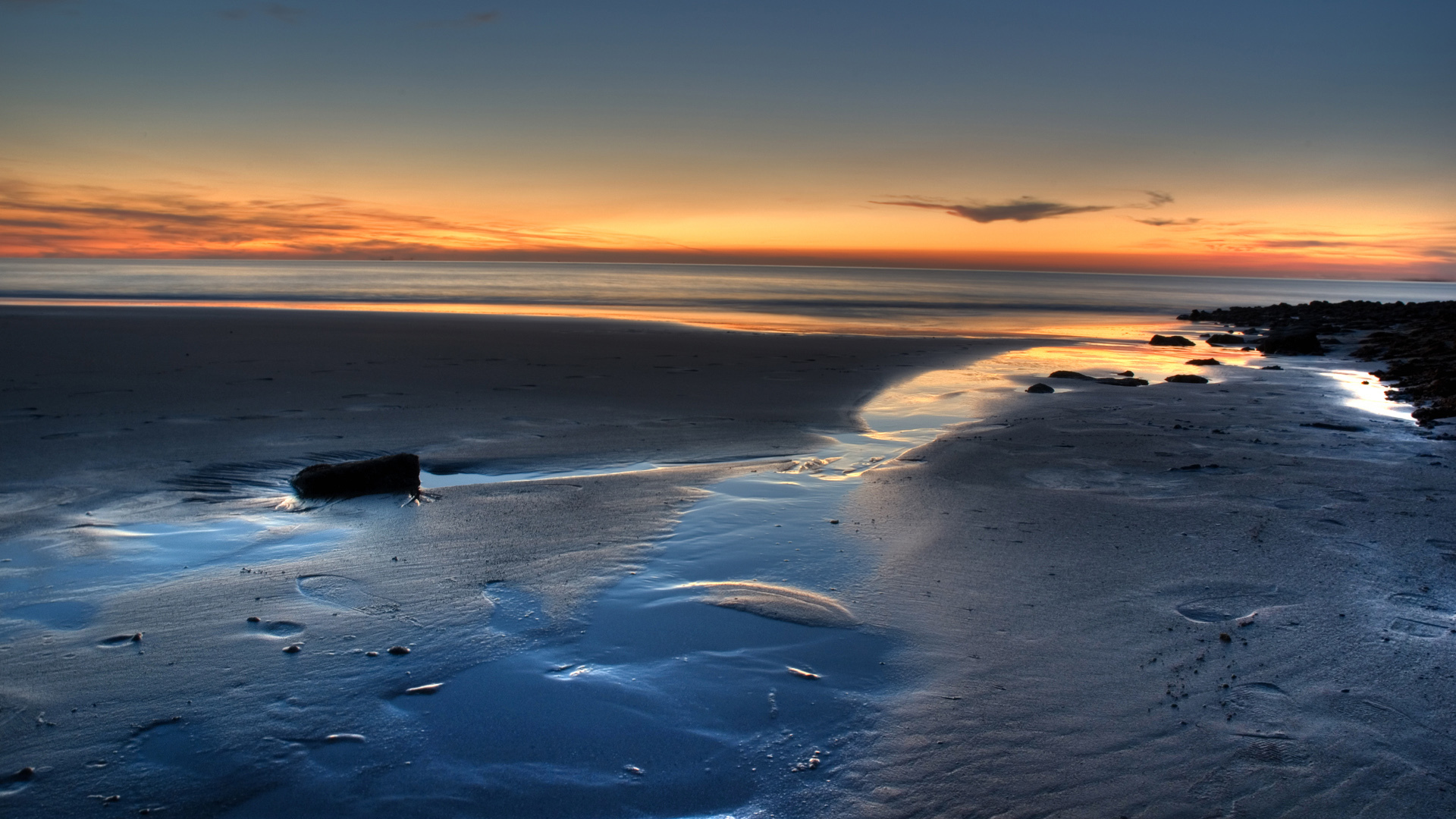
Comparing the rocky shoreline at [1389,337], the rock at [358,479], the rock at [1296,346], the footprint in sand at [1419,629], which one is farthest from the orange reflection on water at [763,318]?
the footprint in sand at [1419,629]

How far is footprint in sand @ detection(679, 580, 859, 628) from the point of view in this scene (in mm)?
3777

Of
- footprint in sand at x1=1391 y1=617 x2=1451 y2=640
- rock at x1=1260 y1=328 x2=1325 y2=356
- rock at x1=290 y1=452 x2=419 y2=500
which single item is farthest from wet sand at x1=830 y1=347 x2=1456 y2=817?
rock at x1=1260 y1=328 x2=1325 y2=356

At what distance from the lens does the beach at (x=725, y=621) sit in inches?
101

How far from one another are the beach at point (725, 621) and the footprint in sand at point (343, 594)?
0.07ft

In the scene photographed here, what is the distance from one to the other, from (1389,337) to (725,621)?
2229 centimetres

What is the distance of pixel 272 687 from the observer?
3.06 meters

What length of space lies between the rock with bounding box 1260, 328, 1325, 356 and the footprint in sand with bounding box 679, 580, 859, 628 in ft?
60.1

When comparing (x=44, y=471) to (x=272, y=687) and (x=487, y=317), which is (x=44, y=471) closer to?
(x=272, y=687)

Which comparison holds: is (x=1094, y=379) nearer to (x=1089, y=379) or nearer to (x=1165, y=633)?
(x=1089, y=379)

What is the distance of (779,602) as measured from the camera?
3949 millimetres

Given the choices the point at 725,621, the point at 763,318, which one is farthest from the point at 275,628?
the point at 763,318

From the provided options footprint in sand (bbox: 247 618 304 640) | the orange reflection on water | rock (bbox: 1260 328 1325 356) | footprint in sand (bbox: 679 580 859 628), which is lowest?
footprint in sand (bbox: 247 618 304 640)

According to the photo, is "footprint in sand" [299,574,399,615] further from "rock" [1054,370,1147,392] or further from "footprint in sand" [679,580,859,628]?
"rock" [1054,370,1147,392]

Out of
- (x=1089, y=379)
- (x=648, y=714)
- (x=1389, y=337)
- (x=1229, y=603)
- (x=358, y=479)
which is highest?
(x=1389, y=337)
